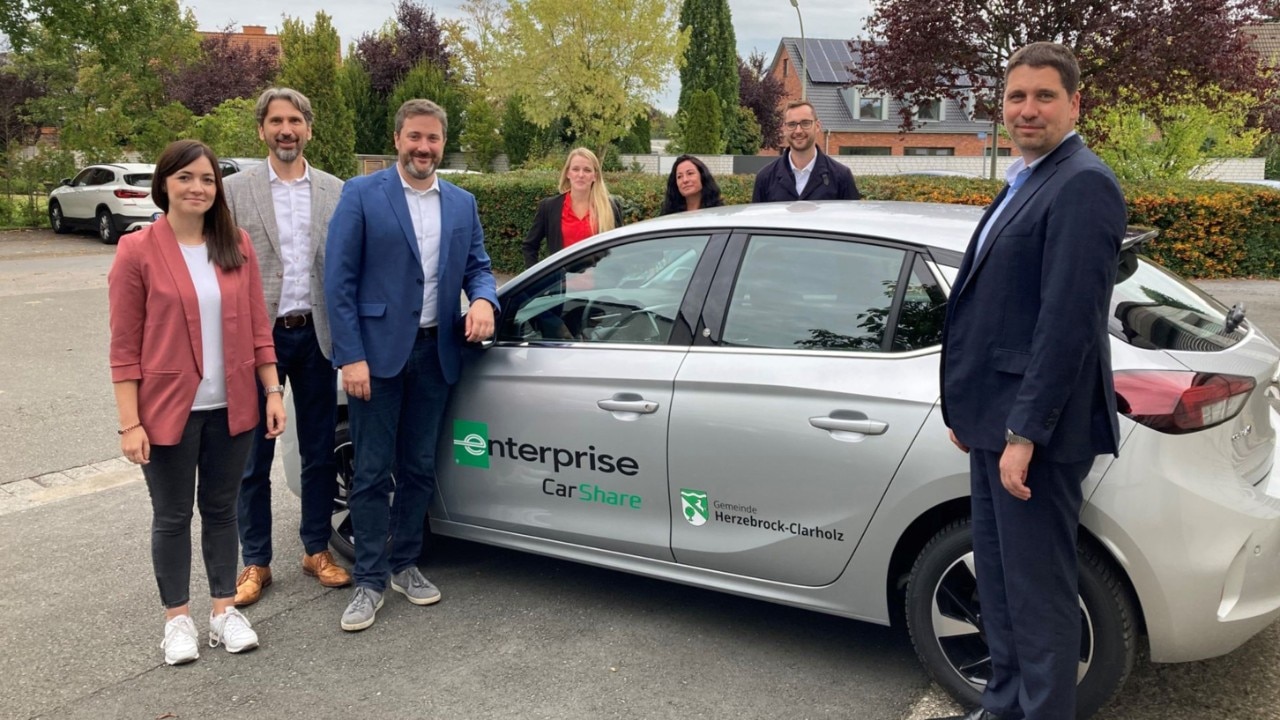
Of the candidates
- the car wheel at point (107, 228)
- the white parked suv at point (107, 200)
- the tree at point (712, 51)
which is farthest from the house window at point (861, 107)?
the car wheel at point (107, 228)

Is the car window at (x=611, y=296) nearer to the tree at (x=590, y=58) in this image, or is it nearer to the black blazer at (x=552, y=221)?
the black blazer at (x=552, y=221)

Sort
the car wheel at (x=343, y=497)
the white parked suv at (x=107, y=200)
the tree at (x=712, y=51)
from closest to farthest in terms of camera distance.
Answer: the car wheel at (x=343, y=497) → the white parked suv at (x=107, y=200) → the tree at (x=712, y=51)

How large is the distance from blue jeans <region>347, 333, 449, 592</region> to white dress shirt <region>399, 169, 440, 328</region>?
12 cm

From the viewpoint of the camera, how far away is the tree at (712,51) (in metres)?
39.7

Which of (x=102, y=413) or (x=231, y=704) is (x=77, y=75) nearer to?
(x=102, y=413)

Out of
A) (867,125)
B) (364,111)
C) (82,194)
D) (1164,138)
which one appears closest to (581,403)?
(1164,138)

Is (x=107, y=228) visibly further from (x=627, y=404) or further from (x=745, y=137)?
(x=745, y=137)

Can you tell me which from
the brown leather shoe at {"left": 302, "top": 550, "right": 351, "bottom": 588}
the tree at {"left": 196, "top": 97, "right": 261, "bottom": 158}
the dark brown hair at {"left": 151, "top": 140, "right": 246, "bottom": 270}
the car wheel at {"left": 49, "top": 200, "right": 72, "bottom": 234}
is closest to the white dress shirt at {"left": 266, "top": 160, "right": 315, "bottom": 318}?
the dark brown hair at {"left": 151, "top": 140, "right": 246, "bottom": 270}

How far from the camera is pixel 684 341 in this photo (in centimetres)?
362

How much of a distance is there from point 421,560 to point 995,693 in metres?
2.59

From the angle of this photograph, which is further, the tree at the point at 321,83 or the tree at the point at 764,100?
the tree at the point at 764,100

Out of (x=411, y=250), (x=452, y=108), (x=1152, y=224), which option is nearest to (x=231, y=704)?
(x=411, y=250)

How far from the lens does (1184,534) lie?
2.73 meters

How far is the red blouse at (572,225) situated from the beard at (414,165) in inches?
84.9
